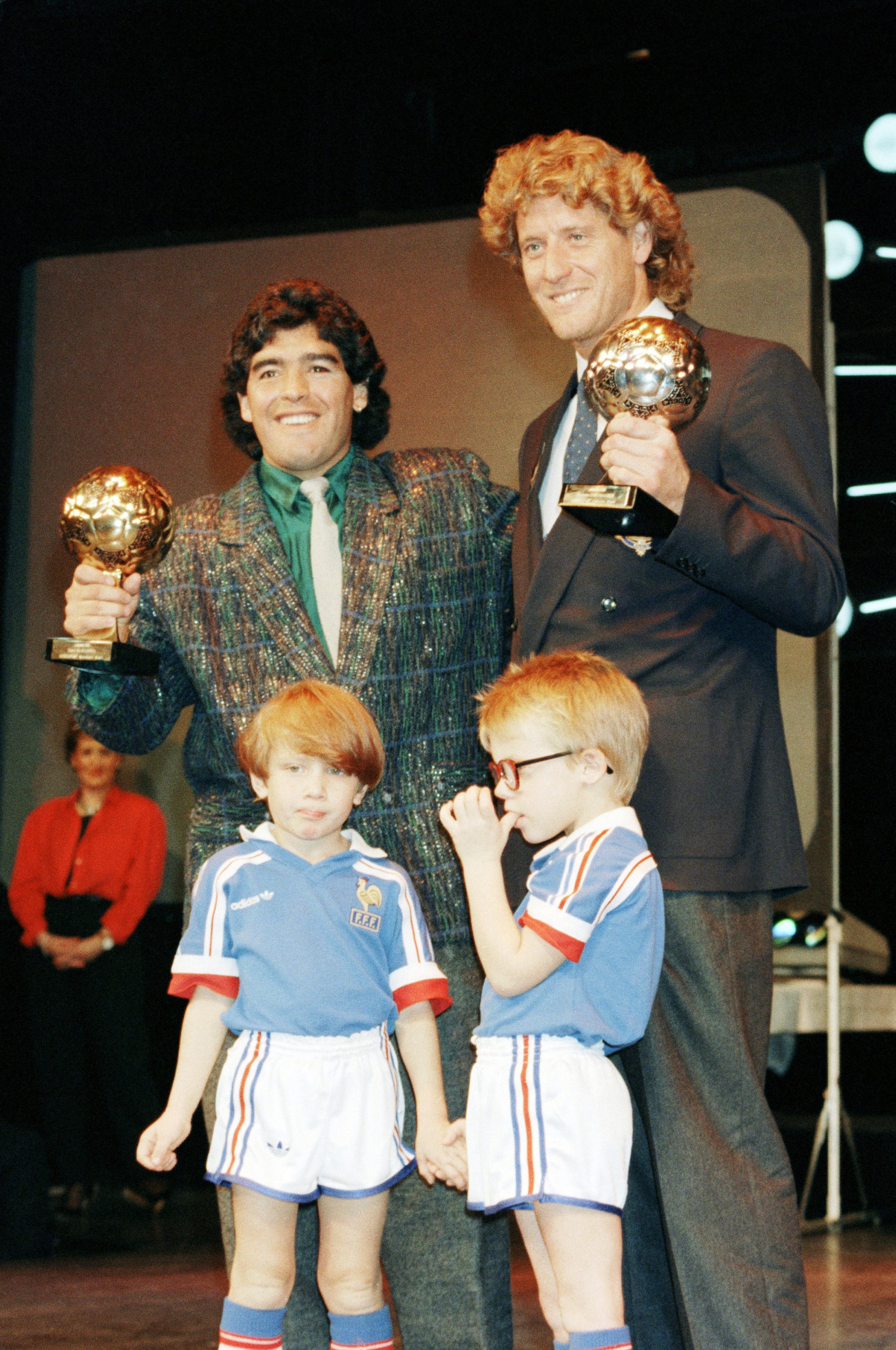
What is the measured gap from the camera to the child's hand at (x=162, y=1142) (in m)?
2.05

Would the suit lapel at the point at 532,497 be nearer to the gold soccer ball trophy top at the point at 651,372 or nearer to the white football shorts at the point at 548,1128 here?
the gold soccer ball trophy top at the point at 651,372

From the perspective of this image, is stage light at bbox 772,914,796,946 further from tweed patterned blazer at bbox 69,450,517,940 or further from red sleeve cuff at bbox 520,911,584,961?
red sleeve cuff at bbox 520,911,584,961

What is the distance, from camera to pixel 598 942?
6.24 ft

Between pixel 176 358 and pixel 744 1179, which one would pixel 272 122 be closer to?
pixel 176 358

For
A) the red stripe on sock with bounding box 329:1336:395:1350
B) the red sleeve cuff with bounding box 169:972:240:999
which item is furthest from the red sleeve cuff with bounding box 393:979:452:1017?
the red stripe on sock with bounding box 329:1336:395:1350

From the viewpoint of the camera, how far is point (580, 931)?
1882 mm

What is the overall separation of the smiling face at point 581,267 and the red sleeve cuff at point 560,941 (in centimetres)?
89

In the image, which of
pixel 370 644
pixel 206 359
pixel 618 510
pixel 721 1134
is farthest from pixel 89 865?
pixel 618 510

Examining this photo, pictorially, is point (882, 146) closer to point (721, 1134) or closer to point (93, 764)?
point (93, 764)

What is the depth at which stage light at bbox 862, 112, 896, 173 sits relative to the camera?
5.58 metres

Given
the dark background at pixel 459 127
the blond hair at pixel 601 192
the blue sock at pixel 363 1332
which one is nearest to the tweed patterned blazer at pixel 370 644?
the blond hair at pixel 601 192

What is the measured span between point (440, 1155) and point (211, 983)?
39 centimetres

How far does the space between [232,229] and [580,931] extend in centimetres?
421

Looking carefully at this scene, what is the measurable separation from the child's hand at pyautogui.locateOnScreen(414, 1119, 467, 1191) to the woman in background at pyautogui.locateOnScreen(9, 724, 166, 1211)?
332 cm
